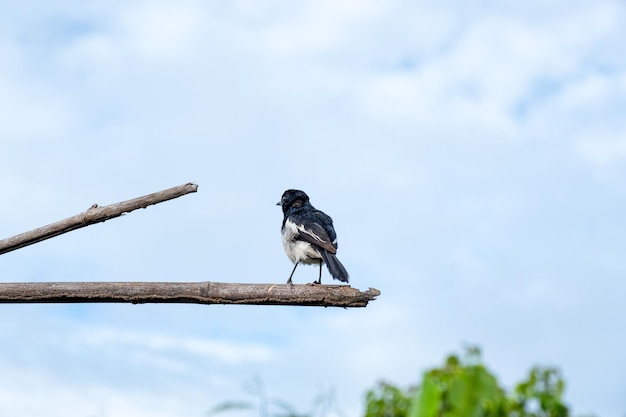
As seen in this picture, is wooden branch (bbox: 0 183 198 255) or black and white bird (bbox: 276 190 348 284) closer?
wooden branch (bbox: 0 183 198 255)

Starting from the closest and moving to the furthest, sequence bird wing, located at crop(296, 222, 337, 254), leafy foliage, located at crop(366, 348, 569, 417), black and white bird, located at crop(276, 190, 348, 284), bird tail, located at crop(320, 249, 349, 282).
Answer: leafy foliage, located at crop(366, 348, 569, 417)
bird tail, located at crop(320, 249, 349, 282)
black and white bird, located at crop(276, 190, 348, 284)
bird wing, located at crop(296, 222, 337, 254)

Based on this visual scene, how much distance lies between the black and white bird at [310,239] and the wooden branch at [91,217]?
1.66 m

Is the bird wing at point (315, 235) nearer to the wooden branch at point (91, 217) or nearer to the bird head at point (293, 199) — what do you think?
the bird head at point (293, 199)

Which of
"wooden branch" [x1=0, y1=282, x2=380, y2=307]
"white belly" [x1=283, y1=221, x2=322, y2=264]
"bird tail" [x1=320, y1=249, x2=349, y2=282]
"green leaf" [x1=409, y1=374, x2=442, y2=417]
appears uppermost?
"white belly" [x1=283, y1=221, x2=322, y2=264]

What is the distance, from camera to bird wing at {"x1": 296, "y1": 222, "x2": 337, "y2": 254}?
334 inches

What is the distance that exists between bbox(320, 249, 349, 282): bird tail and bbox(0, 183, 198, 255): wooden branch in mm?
1633

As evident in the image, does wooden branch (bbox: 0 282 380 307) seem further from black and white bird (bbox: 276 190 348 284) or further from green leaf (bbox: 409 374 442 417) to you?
green leaf (bbox: 409 374 442 417)

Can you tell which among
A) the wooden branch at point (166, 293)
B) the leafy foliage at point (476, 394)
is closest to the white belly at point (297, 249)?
the wooden branch at point (166, 293)

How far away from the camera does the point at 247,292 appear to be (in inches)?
290

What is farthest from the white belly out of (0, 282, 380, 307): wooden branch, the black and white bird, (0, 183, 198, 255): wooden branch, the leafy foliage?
the leafy foliage

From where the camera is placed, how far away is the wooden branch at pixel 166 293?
732 cm

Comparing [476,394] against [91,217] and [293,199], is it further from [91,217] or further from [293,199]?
[293,199]

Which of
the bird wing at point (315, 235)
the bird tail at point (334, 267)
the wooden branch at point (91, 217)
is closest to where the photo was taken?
the wooden branch at point (91, 217)

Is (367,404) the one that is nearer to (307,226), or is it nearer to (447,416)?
(447,416)
